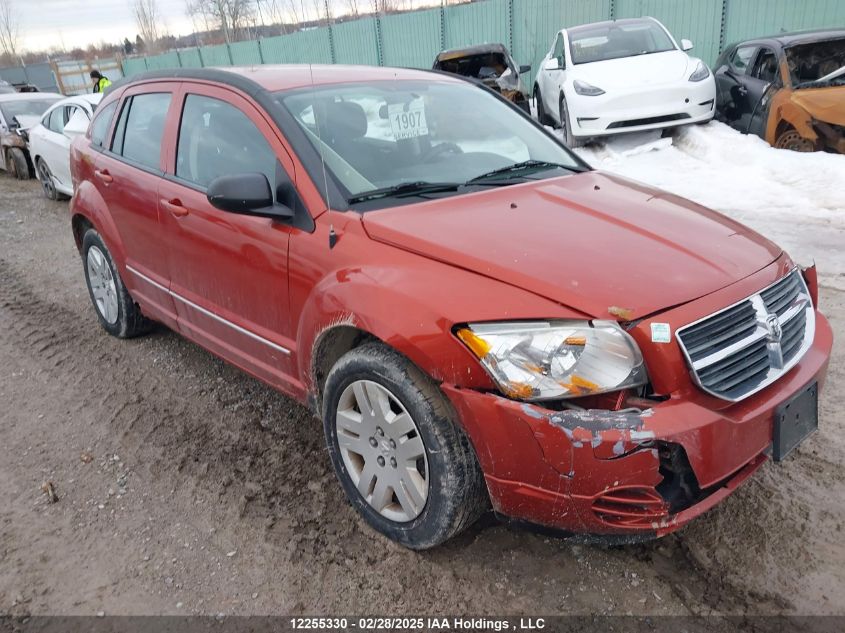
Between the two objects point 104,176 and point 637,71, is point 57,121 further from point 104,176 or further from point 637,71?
point 637,71

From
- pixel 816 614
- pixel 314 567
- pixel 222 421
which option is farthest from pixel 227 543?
pixel 816 614

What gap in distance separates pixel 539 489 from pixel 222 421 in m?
2.11

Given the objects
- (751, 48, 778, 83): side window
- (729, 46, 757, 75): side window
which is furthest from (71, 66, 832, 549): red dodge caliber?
(729, 46, 757, 75): side window

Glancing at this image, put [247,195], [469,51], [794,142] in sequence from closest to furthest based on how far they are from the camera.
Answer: [247,195], [794,142], [469,51]

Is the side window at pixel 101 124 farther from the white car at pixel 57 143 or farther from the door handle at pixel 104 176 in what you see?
the white car at pixel 57 143

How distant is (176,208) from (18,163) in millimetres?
10948

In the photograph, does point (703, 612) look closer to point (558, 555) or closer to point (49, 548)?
point (558, 555)

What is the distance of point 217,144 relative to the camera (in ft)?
10.8

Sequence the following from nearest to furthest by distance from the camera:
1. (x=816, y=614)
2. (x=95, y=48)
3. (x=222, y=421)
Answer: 1. (x=816, y=614)
2. (x=222, y=421)
3. (x=95, y=48)

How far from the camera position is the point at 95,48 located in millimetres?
76000

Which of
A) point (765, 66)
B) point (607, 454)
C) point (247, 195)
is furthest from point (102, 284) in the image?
point (765, 66)

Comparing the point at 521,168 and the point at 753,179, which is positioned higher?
the point at 521,168

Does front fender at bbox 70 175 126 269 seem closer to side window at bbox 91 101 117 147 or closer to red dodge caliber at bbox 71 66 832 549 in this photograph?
side window at bbox 91 101 117 147

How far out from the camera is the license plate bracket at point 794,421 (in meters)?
2.23
